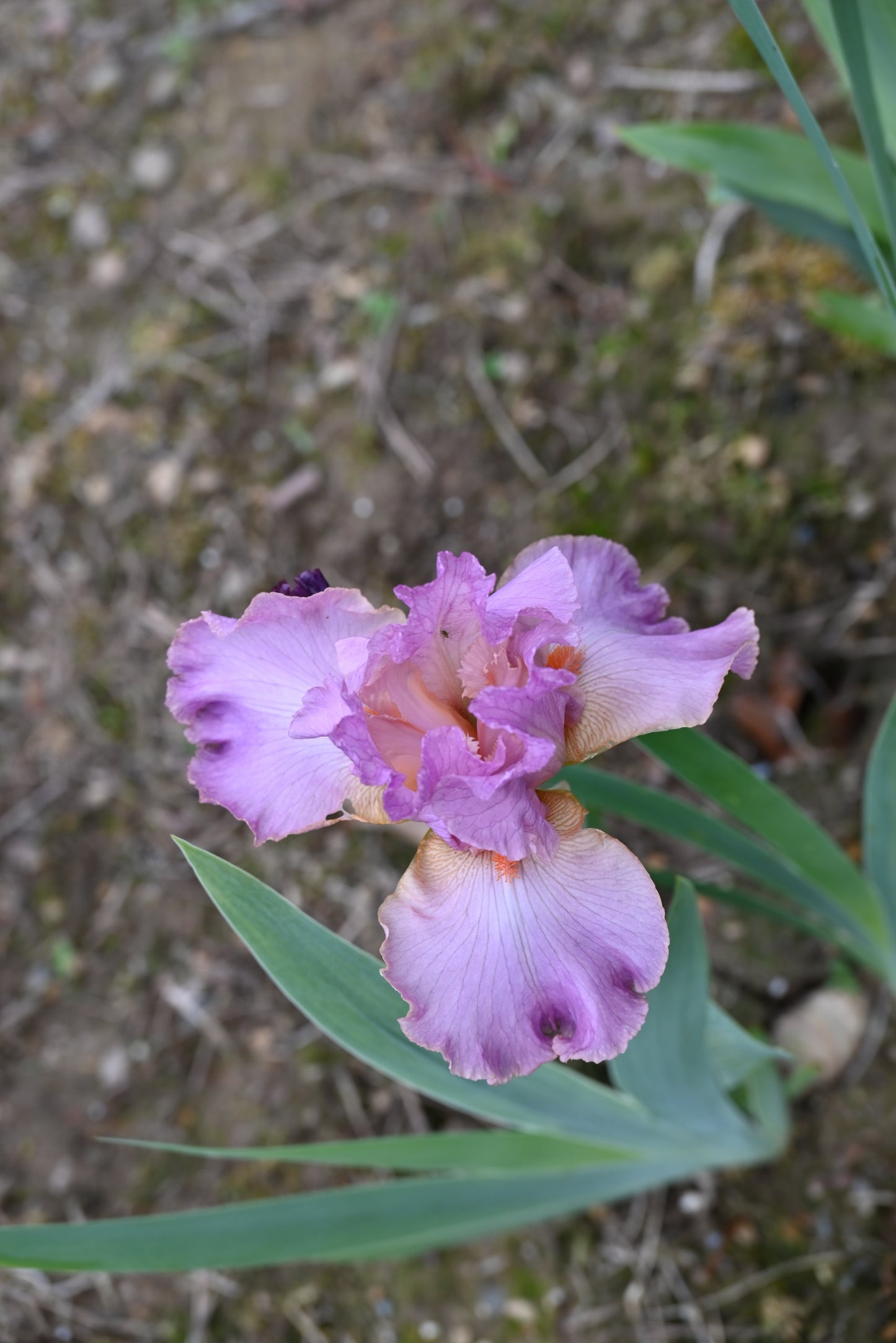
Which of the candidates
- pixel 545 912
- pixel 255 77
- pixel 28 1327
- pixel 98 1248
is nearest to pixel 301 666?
pixel 545 912

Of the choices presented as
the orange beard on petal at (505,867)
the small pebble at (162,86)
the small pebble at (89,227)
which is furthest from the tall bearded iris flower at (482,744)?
the small pebble at (162,86)

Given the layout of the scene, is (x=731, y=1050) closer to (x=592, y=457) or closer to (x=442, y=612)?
(x=442, y=612)

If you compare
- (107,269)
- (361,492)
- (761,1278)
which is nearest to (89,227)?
(107,269)

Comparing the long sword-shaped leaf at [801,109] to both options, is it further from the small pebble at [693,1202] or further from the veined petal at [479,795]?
the small pebble at [693,1202]

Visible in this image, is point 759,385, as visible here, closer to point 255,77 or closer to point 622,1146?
point 622,1146

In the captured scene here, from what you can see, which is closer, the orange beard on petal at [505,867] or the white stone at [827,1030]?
the orange beard on petal at [505,867]

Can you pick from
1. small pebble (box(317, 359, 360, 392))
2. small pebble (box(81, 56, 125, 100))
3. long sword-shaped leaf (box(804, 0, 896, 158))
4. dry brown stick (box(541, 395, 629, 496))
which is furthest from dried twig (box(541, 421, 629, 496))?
small pebble (box(81, 56, 125, 100))

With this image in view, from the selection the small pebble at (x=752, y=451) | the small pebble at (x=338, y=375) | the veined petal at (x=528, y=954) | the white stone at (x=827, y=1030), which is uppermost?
the veined petal at (x=528, y=954)
